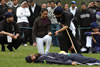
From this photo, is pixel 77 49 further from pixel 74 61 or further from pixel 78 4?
pixel 78 4

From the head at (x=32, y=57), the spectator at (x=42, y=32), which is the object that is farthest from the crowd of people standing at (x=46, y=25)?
the head at (x=32, y=57)

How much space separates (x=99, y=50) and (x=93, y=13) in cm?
297

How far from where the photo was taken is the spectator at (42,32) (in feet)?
48.5

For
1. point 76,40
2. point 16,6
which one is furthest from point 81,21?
point 76,40

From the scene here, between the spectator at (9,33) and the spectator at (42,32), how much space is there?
2261 mm

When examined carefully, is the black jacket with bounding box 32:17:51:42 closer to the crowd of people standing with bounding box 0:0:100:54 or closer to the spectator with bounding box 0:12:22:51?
the crowd of people standing with bounding box 0:0:100:54

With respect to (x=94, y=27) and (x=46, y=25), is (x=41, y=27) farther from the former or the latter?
(x=94, y=27)

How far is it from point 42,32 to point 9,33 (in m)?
2.67

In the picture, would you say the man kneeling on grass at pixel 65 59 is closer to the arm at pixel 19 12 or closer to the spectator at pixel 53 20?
the arm at pixel 19 12

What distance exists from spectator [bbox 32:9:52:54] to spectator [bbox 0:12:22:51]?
2.26 meters

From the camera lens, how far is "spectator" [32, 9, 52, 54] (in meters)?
14.8

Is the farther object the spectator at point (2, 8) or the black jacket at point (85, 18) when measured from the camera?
the spectator at point (2, 8)

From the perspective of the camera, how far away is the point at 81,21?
→ 20359 millimetres

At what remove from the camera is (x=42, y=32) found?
49.8 feet
